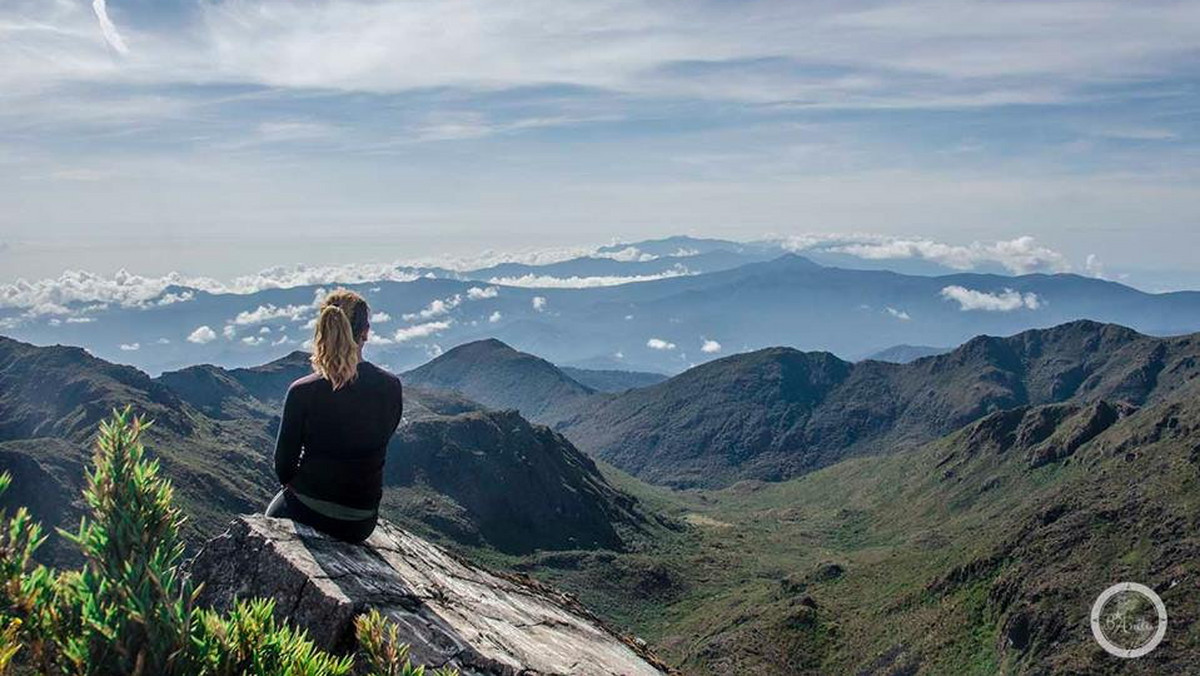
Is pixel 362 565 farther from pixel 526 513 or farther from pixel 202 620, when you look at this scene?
pixel 526 513

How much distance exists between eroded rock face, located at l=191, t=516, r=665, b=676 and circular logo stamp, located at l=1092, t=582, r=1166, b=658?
7226cm

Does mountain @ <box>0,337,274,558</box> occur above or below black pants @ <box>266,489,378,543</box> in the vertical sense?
below

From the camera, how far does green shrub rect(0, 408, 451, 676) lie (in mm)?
5711

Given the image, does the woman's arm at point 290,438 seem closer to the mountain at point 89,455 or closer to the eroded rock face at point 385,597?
the eroded rock face at point 385,597

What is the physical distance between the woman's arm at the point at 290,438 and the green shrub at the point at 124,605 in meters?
5.25

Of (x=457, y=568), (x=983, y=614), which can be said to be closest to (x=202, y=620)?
(x=457, y=568)

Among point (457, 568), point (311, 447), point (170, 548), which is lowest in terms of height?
point (457, 568)

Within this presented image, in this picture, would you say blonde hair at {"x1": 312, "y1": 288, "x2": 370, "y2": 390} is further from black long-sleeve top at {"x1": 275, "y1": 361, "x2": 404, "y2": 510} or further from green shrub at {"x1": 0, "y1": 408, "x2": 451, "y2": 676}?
green shrub at {"x1": 0, "y1": 408, "x2": 451, "y2": 676}

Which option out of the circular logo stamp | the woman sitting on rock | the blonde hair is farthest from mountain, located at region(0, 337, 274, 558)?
the circular logo stamp

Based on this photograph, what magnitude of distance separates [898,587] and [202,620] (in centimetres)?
11059

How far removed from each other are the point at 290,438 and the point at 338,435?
A: 0.65m

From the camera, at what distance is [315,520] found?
1217 centimetres

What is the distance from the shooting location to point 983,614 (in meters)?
89.0

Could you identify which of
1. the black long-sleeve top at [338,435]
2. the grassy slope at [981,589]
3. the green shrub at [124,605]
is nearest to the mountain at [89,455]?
the grassy slope at [981,589]
